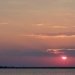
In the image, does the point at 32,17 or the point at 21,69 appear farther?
the point at 21,69

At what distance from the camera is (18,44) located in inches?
222

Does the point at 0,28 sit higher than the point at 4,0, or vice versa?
the point at 0,28

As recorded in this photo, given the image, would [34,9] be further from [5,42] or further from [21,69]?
[21,69]

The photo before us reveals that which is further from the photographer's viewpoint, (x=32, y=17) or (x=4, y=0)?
(x=32, y=17)

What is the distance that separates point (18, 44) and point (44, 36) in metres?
1.05

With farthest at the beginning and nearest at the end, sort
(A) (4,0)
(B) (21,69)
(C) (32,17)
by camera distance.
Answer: (B) (21,69) → (C) (32,17) → (A) (4,0)

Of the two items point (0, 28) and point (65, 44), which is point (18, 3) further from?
point (65, 44)

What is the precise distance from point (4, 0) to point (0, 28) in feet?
3.78

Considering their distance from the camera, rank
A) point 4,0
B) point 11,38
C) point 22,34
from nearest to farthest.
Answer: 1. point 4,0
2. point 22,34
3. point 11,38

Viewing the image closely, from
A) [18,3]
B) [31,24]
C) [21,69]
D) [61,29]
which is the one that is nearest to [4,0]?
[18,3]

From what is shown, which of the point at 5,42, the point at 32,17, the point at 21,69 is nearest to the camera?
the point at 32,17

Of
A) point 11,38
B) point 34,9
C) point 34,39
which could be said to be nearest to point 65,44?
point 34,39

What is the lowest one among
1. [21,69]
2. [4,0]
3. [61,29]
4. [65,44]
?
[4,0]

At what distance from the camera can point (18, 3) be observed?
10.3ft
